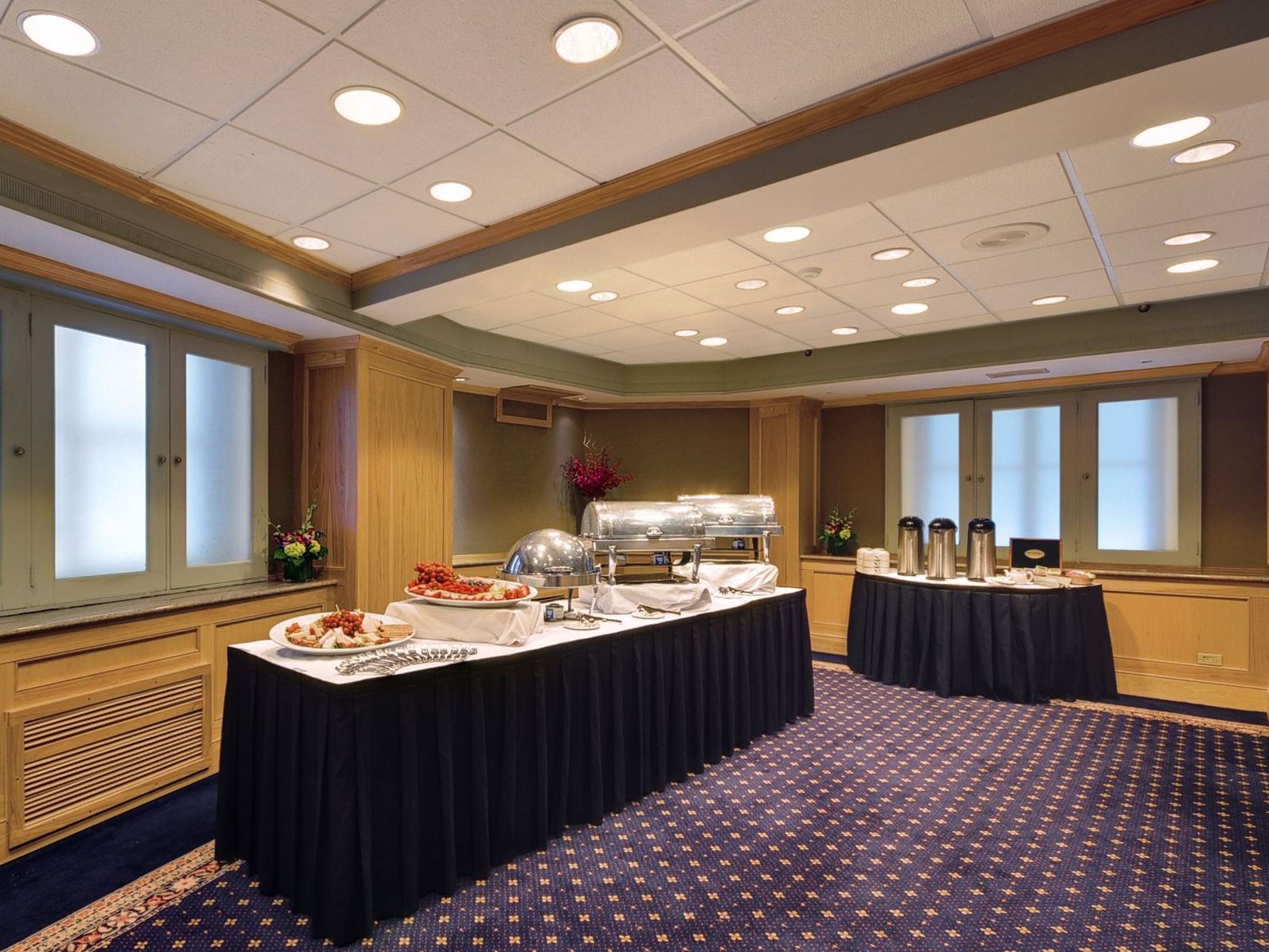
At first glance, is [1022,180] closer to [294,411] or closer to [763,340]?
[763,340]

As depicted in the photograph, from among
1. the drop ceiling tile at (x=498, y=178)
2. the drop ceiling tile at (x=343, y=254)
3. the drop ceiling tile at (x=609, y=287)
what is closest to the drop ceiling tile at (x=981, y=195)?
the drop ceiling tile at (x=498, y=178)

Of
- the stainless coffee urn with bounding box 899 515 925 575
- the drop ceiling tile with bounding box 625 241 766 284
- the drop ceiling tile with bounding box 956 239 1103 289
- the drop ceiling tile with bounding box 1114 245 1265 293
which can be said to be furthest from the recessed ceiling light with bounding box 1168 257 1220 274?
the stainless coffee urn with bounding box 899 515 925 575

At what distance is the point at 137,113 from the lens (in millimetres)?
2375

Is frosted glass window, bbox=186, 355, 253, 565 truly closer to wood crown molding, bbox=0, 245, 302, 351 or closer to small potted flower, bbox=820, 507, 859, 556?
wood crown molding, bbox=0, 245, 302, 351

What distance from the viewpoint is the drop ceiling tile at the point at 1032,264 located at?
3654 mm

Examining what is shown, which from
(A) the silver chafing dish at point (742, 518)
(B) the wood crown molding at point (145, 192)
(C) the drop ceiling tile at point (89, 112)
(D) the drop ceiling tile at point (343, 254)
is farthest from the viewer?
(A) the silver chafing dish at point (742, 518)

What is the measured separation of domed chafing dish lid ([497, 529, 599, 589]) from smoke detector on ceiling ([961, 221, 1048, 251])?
2529 mm

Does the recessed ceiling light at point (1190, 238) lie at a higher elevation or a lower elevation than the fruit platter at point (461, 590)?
higher

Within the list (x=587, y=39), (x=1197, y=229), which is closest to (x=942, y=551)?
(x=1197, y=229)

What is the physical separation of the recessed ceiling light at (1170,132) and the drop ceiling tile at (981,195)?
27 centimetres

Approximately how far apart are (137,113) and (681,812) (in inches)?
139

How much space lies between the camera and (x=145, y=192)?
294 centimetres

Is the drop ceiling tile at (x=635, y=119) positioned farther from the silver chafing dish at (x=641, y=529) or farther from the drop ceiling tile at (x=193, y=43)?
the silver chafing dish at (x=641, y=529)

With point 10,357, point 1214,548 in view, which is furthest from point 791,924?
point 1214,548
